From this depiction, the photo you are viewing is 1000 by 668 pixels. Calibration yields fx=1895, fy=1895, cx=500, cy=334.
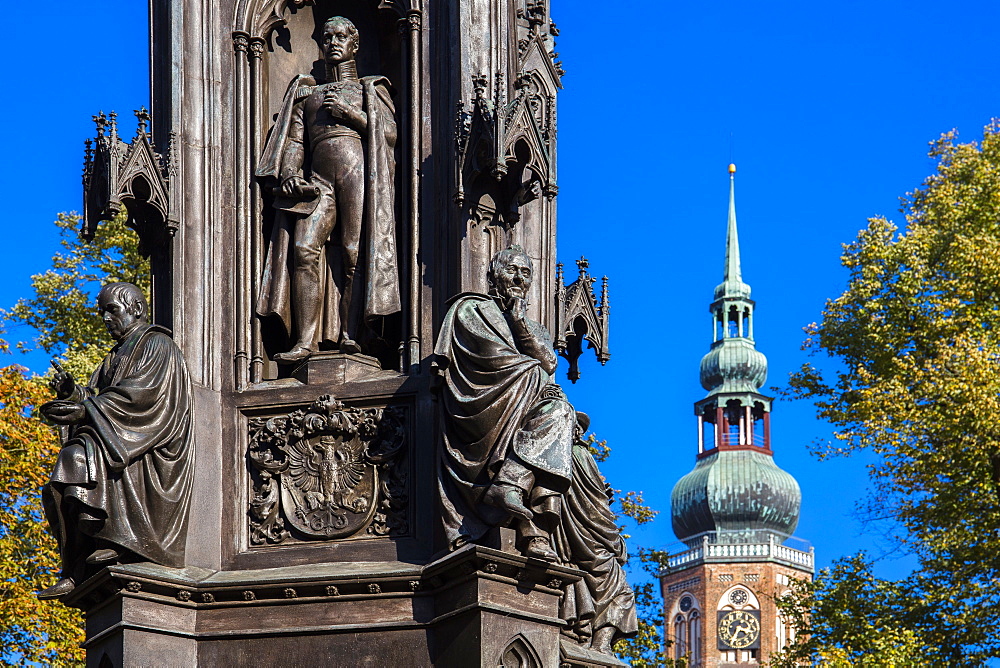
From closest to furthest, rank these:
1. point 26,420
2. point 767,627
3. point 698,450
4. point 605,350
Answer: point 605,350 → point 26,420 → point 767,627 → point 698,450

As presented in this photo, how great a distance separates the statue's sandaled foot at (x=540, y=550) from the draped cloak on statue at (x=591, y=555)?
45cm

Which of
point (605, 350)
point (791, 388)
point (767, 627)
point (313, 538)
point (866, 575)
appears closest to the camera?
point (313, 538)

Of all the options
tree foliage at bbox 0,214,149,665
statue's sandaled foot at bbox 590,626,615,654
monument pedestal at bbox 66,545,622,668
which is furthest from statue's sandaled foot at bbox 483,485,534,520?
tree foliage at bbox 0,214,149,665

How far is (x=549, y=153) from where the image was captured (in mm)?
10289

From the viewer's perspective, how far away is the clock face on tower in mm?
140750

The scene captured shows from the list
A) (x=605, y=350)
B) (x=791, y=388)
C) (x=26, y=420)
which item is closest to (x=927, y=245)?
(x=791, y=388)

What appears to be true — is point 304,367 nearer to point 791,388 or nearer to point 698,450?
point 791,388

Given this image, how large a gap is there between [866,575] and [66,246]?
13852 mm

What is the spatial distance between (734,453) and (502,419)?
137 m

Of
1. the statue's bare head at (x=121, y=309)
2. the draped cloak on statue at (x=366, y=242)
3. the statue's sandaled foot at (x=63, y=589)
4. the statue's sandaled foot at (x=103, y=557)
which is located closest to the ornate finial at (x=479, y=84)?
the draped cloak on statue at (x=366, y=242)

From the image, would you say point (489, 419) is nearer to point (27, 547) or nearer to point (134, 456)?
point (134, 456)

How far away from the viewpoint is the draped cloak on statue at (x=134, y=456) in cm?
919

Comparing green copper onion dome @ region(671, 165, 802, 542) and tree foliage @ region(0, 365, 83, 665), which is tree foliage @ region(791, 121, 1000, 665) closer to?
tree foliage @ region(0, 365, 83, 665)

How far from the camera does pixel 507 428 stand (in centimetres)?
909
